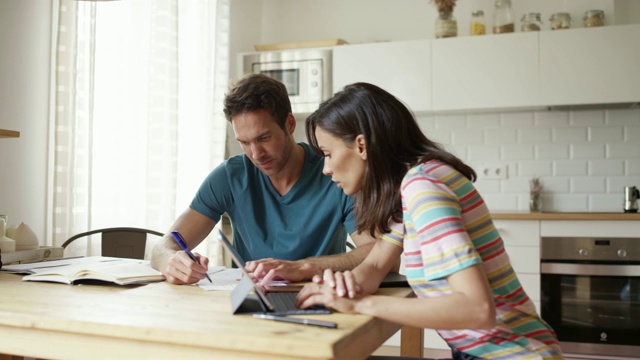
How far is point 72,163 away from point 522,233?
2450mm

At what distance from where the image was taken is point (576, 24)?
445 centimetres

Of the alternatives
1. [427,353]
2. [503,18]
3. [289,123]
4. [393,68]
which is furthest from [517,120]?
[289,123]

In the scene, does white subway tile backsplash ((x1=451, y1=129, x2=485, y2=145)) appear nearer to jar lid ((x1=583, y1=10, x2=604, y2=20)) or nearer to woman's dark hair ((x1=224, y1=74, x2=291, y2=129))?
jar lid ((x1=583, y1=10, x2=604, y2=20))

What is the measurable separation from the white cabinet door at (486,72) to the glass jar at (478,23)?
0.55ft

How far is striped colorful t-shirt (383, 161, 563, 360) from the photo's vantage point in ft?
4.33

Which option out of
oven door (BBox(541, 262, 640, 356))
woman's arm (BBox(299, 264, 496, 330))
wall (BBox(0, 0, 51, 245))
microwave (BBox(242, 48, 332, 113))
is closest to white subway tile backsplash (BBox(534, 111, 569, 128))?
oven door (BBox(541, 262, 640, 356))

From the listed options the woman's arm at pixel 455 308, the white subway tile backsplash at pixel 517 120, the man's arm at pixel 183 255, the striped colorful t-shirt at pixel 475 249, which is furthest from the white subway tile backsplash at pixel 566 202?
the woman's arm at pixel 455 308

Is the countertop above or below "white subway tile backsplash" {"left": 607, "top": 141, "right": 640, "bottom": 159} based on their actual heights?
below

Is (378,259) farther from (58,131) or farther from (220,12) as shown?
(220,12)

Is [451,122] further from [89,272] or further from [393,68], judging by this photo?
[89,272]

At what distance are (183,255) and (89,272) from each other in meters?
0.24

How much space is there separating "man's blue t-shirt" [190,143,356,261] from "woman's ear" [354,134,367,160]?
0.66 meters

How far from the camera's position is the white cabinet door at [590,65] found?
403 cm

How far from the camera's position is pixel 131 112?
11.7 ft
